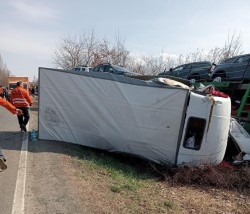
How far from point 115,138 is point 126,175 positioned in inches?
71.2

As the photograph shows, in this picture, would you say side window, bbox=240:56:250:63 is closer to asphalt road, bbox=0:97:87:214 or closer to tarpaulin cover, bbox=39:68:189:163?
tarpaulin cover, bbox=39:68:189:163

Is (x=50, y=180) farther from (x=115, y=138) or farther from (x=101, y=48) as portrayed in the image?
(x=101, y=48)

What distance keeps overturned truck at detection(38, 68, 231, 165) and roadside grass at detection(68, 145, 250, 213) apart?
0.38m

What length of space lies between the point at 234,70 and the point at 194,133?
4.53 meters

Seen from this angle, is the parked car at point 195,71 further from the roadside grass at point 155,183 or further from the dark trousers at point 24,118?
the dark trousers at point 24,118

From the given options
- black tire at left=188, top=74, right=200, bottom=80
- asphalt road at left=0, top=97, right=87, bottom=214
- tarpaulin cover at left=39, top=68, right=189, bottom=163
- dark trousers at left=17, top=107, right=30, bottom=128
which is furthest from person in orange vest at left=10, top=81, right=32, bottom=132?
black tire at left=188, top=74, right=200, bottom=80

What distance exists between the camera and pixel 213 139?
8.12 metres

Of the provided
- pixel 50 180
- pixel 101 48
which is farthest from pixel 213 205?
pixel 101 48

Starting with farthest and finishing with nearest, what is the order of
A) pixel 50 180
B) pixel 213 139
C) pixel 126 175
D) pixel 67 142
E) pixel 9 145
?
pixel 67 142
pixel 9 145
pixel 213 139
pixel 126 175
pixel 50 180

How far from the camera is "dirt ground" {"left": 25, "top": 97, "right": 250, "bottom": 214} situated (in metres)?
5.10

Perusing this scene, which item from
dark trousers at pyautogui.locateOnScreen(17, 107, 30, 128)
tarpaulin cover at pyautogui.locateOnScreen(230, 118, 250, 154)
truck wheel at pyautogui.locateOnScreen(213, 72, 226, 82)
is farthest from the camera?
truck wheel at pyautogui.locateOnScreen(213, 72, 226, 82)

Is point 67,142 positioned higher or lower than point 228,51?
lower

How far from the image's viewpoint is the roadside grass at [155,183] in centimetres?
568

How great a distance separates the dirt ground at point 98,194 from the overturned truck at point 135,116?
1.15 metres
